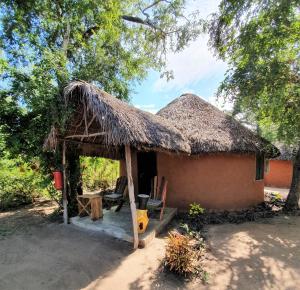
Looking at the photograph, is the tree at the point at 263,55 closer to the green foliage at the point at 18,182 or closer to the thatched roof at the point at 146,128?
the thatched roof at the point at 146,128

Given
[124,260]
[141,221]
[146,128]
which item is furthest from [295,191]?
[124,260]

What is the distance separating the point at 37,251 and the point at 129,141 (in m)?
3.15

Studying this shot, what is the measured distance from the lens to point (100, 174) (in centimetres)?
1212

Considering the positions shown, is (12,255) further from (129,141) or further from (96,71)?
(96,71)

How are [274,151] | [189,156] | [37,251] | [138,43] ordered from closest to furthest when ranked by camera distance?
[37,251] < [189,156] < [274,151] < [138,43]

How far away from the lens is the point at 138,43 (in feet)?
40.4

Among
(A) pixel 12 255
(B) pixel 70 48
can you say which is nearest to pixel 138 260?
(A) pixel 12 255

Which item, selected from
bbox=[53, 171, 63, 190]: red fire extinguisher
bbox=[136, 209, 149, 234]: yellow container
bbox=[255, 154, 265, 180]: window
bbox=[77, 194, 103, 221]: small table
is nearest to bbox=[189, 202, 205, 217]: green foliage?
bbox=[136, 209, 149, 234]: yellow container

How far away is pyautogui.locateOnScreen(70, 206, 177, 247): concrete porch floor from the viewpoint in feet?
17.9

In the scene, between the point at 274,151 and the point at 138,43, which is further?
the point at 138,43

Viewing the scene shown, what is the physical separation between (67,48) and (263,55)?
781 cm

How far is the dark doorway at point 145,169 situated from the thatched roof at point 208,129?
5.59 ft

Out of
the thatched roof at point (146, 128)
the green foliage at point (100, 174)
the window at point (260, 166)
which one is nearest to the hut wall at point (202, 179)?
the thatched roof at point (146, 128)

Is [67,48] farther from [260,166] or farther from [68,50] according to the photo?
[260,166]
